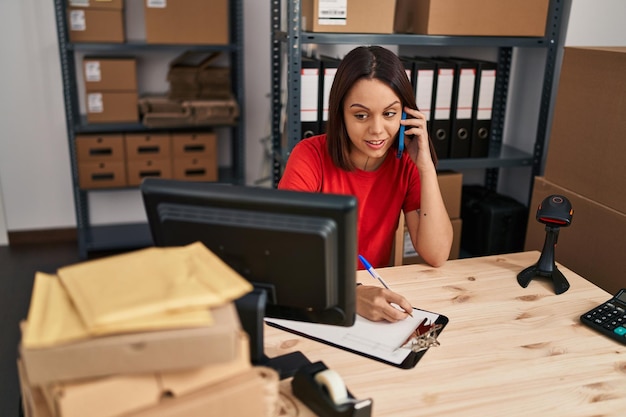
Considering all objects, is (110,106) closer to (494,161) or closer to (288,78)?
(288,78)

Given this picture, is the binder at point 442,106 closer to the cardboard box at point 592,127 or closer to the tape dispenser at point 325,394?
the cardboard box at point 592,127

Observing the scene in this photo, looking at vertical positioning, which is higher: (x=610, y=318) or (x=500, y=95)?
(x=500, y=95)

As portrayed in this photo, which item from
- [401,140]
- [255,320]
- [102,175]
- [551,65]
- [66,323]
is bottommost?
[102,175]

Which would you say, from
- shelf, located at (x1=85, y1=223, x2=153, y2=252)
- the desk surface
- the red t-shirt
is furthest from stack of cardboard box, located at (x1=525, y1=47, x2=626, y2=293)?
shelf, located at (x1=85, y1=223, x2=153, y2=252)

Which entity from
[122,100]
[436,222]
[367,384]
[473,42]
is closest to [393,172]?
[436,222]

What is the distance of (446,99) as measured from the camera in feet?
8.09

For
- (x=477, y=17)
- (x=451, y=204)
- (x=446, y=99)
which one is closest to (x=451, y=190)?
(x=451, y=204)

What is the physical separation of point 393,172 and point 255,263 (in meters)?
0.82

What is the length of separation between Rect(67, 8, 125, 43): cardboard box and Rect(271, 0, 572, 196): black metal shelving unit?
94 cm

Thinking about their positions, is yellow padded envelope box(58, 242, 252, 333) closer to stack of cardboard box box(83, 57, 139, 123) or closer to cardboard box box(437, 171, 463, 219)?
cardboard box box(437, 171, 463, 219)

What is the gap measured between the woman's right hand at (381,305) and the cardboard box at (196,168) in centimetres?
212

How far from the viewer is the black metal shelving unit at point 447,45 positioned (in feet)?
7.14

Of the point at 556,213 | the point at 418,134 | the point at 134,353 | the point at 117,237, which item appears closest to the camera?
the point at 134,353

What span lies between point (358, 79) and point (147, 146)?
6.34 ft
